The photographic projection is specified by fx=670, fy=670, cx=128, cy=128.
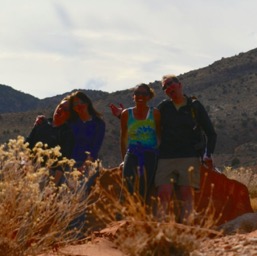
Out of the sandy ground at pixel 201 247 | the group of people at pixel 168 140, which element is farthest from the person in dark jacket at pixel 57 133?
the sandy ground at pixel 201 247

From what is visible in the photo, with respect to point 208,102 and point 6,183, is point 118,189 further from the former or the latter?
point 208,102

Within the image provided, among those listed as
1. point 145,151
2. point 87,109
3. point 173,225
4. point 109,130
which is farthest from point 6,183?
point 109,130

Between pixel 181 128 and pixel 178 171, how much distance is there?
440 millimetres

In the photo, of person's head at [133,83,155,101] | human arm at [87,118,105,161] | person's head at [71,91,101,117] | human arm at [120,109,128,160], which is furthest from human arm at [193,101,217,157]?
person's head at [71,91,101,117]

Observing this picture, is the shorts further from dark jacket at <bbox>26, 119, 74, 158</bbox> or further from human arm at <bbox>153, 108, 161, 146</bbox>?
dark jacket at <bbox>26, 119, 74, 158</bbox>

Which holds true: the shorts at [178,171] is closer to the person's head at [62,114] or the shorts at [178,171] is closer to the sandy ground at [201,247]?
the sandy ground at [201,247]

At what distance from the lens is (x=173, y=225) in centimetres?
470

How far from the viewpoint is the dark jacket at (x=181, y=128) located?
6715 mm

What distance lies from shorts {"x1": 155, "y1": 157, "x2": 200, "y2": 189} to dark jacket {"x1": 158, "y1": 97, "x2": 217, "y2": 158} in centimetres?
6

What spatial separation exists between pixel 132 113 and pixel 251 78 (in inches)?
2157

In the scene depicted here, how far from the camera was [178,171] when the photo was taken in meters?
6.77

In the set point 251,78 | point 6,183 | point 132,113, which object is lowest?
point 6,183

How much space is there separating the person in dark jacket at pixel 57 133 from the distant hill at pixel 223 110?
A: 3246 centimetres

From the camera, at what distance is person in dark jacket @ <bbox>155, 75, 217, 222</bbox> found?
672 centimetres
